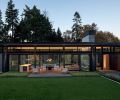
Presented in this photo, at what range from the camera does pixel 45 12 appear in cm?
7944

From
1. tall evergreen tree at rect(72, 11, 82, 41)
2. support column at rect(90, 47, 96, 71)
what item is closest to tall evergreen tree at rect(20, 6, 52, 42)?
tall evergreen tree at rect(72, 11, 82, 41)

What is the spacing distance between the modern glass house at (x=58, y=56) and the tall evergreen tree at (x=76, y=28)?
48.8 meters

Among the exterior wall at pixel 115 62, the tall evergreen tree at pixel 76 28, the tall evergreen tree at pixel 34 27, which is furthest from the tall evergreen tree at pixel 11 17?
the exterior wall at pixel 115 62

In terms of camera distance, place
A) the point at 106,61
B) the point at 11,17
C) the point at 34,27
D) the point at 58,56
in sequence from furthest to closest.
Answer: the point at 11,17 < the point at 34,27 < the point at 106,61 < the point at 58,56

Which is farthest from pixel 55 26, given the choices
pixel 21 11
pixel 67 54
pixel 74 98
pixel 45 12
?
pixel 74 98

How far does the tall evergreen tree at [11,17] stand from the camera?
72125mm

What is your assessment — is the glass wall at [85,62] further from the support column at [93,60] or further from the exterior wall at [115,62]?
the exterior wall at [115,62]

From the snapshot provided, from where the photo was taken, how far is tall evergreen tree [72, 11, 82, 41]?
89169mm

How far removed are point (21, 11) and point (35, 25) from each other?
851cm

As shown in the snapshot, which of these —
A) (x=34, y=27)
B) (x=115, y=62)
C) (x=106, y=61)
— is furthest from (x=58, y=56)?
(x=34, y=27)

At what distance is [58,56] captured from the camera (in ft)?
125

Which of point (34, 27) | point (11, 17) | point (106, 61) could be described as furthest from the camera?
point (11, 17)

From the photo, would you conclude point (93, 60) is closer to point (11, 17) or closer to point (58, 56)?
point (58, 56)

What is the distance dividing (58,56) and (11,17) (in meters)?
37.9
